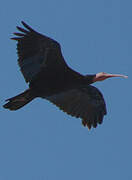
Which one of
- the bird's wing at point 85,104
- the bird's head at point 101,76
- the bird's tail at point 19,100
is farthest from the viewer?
the bird's wing at point 85,104

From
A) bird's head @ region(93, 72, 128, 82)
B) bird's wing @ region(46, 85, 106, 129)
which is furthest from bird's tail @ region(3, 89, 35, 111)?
bird's head @ region(93, 72, 128, 82)

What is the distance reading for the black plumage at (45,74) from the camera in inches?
534

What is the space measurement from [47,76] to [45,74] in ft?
0.20

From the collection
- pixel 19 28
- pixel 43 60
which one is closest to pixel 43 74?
pixel 43 60

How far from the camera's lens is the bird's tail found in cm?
1349

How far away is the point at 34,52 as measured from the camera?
13672 millimetres

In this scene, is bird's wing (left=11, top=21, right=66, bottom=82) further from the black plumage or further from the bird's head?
the bird's head

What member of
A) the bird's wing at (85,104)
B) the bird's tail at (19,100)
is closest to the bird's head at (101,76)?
the bird's wing at (85,104)

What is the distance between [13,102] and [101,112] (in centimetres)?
210

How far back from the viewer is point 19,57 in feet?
44.5

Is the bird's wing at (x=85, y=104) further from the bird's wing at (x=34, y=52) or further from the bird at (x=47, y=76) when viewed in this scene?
the bird's wing at (x=34, y=52)

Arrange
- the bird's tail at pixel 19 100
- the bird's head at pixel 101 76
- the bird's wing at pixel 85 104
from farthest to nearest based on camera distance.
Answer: the bird's wing at pixel 85 104 < the bird's head at pixel 101 76 < the bird's tail at pixel 19 100

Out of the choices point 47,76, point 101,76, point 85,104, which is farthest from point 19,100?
point 101,76

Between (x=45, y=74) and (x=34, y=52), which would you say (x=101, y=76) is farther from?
(x=34, y=52)
